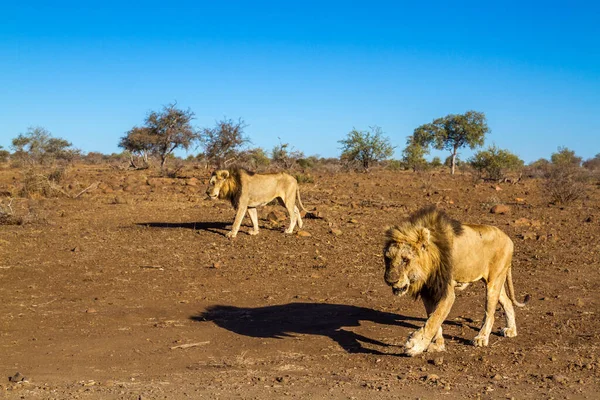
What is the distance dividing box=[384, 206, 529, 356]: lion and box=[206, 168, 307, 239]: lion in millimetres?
8726

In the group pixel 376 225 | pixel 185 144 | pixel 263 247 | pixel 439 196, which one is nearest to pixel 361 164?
pixel 185 144

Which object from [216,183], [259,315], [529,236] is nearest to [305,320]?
[259,315]

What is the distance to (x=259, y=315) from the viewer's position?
9.69m

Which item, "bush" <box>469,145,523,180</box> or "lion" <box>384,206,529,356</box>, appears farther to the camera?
"bush" <box>469,145,523,180</box>

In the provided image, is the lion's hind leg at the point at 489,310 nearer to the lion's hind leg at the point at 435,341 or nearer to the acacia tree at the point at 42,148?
the lion's hind leg at the point at 435,341

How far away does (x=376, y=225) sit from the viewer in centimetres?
1769

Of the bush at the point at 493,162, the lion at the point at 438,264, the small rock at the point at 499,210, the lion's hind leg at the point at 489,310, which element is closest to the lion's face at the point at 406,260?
the lion at the point at 438,264

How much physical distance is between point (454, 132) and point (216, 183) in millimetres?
42907

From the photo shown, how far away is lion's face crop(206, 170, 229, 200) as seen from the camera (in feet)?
53.1

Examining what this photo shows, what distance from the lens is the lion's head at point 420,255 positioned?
22.4 feet

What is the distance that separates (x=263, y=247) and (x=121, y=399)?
8.91 metres

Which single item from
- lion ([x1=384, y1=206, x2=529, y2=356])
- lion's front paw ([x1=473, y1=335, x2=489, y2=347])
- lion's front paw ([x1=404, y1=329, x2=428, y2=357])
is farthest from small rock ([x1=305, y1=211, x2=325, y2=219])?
lion's front paw ([x1=404, y1=329, x2=428, y2=357])

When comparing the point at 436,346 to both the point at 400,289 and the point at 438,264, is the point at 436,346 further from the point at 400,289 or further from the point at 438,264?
the point at 400,289

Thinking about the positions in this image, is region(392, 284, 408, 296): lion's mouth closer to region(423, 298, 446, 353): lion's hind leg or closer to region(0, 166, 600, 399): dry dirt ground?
region(423, 298, 446, 353): lion's hind leg
